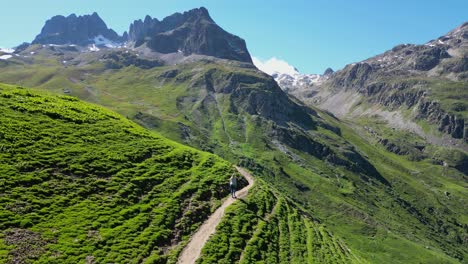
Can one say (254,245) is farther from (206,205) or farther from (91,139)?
(91,139)

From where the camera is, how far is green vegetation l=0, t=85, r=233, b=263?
38.8m

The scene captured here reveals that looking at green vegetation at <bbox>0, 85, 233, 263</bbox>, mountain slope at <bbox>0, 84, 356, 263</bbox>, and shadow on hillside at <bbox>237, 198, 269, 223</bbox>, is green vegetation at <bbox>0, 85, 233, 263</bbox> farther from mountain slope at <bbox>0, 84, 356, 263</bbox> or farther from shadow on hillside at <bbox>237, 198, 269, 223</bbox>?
shadow on hillside at <bbox>237, 198, 269, 223</bbox>

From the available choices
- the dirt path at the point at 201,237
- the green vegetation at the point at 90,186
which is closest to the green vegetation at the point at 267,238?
the dirt path at the point at 201,237

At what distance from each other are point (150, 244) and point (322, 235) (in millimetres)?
34718

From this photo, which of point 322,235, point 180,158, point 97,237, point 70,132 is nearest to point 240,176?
point 180,158

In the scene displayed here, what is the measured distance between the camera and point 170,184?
57844mm

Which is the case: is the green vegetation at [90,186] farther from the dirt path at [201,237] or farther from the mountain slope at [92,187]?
the dirt path at [201,237]

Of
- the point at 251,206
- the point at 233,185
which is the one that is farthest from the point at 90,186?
the point at 251,206

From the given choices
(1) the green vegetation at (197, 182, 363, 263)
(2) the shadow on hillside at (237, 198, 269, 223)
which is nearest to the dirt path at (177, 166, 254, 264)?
(1) the green vegetation at (197, 182, 363, 263)

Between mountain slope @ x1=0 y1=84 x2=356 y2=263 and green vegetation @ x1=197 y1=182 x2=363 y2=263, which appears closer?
mountain slope @ x1=0 y1=84 x2=356 y2=263

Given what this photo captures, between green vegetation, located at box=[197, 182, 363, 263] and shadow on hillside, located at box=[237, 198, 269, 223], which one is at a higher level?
shadow on hillside, located at box=[237, 198, 269, 223]

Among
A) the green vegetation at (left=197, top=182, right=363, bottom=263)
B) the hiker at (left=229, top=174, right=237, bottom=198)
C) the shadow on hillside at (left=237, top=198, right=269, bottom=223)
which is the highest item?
the hiker at (left=229, top=174, right=237, bottom=198)

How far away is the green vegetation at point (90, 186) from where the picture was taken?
3878 centimetres

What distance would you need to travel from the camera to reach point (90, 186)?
49.9 meters
